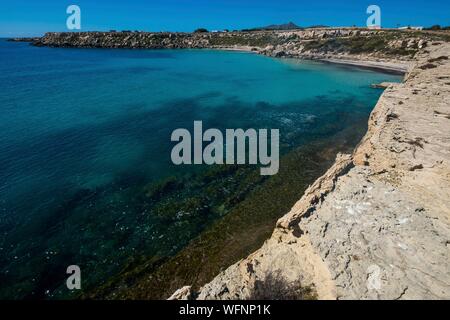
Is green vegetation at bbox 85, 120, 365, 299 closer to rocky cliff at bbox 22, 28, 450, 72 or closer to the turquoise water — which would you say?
the turquoise water

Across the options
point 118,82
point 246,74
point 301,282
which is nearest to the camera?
point 301,282

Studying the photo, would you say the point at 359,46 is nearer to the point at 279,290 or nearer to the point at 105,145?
the point at 105,145

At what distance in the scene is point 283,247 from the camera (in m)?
10.1

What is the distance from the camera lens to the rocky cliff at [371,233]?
307 inches

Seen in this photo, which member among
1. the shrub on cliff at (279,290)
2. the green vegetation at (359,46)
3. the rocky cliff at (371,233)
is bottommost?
the shrub on cliff at (279,290)

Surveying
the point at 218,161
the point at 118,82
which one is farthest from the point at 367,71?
the point at 218,161

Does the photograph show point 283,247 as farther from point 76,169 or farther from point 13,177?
point 13,177

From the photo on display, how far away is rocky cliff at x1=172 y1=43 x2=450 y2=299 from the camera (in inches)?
307

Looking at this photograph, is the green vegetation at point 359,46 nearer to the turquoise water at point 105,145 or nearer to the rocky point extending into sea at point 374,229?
the turquoise water at point 105,145

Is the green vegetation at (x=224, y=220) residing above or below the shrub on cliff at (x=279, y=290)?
below

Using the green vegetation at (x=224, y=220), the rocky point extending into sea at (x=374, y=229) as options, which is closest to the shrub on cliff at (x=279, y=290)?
the green vegetation at (x=224, y=220)

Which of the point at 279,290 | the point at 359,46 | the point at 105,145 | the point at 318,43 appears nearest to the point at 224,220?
the point at 279,290

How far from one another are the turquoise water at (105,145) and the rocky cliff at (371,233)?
22.8 ft

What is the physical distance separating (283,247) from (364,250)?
8.77 feet
